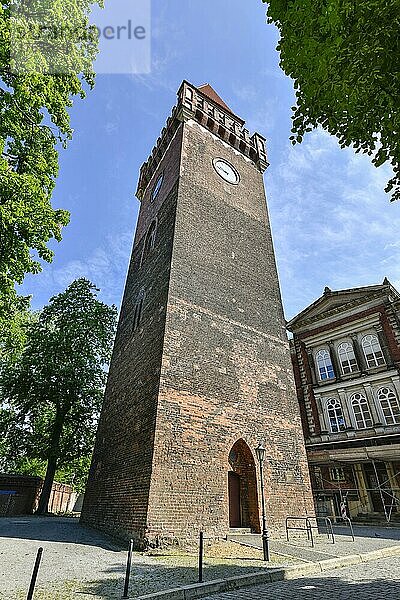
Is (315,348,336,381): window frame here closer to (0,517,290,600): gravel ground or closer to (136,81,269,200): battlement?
(136,81,269,200): battlement

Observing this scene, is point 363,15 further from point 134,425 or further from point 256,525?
point 256,525

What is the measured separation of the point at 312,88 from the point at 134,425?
32.4ft

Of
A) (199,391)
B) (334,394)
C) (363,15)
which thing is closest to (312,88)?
(363,15)

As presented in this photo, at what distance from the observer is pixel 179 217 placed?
1446 cm

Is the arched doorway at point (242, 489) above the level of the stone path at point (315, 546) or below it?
above

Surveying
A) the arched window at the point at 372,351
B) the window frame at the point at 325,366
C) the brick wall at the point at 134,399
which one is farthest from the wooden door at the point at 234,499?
the window frame at the point at 325,366

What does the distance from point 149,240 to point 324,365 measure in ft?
52.1

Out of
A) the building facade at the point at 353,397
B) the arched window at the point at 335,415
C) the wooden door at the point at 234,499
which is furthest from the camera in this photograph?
the arched window at the point at 335,415

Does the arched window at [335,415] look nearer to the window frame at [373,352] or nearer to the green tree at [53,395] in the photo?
the window frame at [373,352]

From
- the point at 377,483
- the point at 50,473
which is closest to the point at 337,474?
the point at 377,483

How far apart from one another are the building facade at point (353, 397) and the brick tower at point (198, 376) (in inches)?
411

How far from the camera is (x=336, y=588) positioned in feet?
19.9

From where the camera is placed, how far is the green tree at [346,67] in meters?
4.90

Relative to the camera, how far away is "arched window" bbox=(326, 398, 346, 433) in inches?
914
